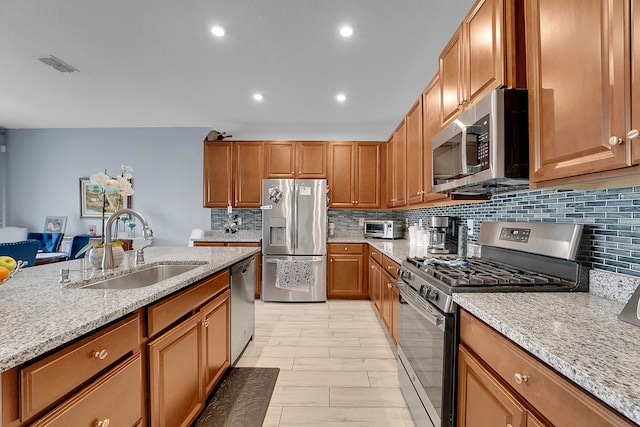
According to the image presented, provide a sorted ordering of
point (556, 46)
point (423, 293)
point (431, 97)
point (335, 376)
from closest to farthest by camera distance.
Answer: point (556, 46) < point (423, 293) < point (335, 376) < point (431, 97)

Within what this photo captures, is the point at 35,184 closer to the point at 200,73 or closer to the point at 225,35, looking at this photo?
the point at 200,73

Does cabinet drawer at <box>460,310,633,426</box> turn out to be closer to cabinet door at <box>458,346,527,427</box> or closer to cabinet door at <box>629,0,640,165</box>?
cabinet door at <box>458,346,527,427</box>

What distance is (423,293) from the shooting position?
149 centimetres

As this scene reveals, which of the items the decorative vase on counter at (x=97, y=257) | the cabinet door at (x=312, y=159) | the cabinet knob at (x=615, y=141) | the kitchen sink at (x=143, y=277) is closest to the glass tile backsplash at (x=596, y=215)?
the cabinet knob at (x=615, y=141)

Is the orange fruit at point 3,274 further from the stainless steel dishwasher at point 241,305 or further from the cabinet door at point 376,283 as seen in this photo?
the cabinet door at point 376,283

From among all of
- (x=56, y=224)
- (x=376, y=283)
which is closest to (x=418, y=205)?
(x=376, y=283)

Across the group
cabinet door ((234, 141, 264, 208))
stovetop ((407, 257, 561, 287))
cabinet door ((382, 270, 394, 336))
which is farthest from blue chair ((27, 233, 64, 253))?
stovetop ((407, 257, 561, 287))

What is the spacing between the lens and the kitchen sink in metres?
1.57

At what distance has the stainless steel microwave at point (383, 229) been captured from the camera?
400 cm

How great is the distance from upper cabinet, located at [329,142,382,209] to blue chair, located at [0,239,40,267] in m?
3.39

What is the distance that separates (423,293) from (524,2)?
1.37 meters

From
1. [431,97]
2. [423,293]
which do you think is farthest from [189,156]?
[423,293]

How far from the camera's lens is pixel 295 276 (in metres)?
3.87

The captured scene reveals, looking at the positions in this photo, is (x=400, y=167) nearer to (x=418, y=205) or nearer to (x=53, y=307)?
(x=418, y=205)
